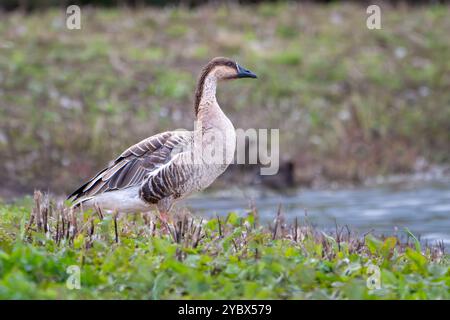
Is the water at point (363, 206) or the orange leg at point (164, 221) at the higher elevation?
the orange leg at point (164, 221)

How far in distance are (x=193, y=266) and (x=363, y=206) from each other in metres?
8.22

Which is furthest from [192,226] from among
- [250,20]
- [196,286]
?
[250,20]

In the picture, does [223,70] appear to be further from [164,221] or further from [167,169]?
[164,221]

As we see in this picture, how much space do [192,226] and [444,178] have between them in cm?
989

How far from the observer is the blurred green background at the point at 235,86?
15727 mm

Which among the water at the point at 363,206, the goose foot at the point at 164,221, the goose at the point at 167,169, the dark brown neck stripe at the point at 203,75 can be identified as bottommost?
the water at the point at 363,206

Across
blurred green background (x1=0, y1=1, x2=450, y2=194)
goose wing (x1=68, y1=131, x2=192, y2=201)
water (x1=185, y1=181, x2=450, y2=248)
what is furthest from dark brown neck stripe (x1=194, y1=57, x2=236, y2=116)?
blurred green background (x1=0, y1=1, x2=450, y2=194)

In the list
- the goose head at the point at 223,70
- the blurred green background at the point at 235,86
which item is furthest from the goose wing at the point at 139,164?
the blurred green background at the point at 235,86

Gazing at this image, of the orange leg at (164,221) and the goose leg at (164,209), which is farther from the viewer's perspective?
the goose leg at (164,209)

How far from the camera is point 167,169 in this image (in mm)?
8516

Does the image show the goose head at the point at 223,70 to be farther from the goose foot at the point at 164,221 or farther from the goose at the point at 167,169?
the goose foot at the point at 164,221

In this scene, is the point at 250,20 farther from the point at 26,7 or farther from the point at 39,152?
the point at 39,152

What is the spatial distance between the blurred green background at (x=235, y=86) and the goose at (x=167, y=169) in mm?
5742
